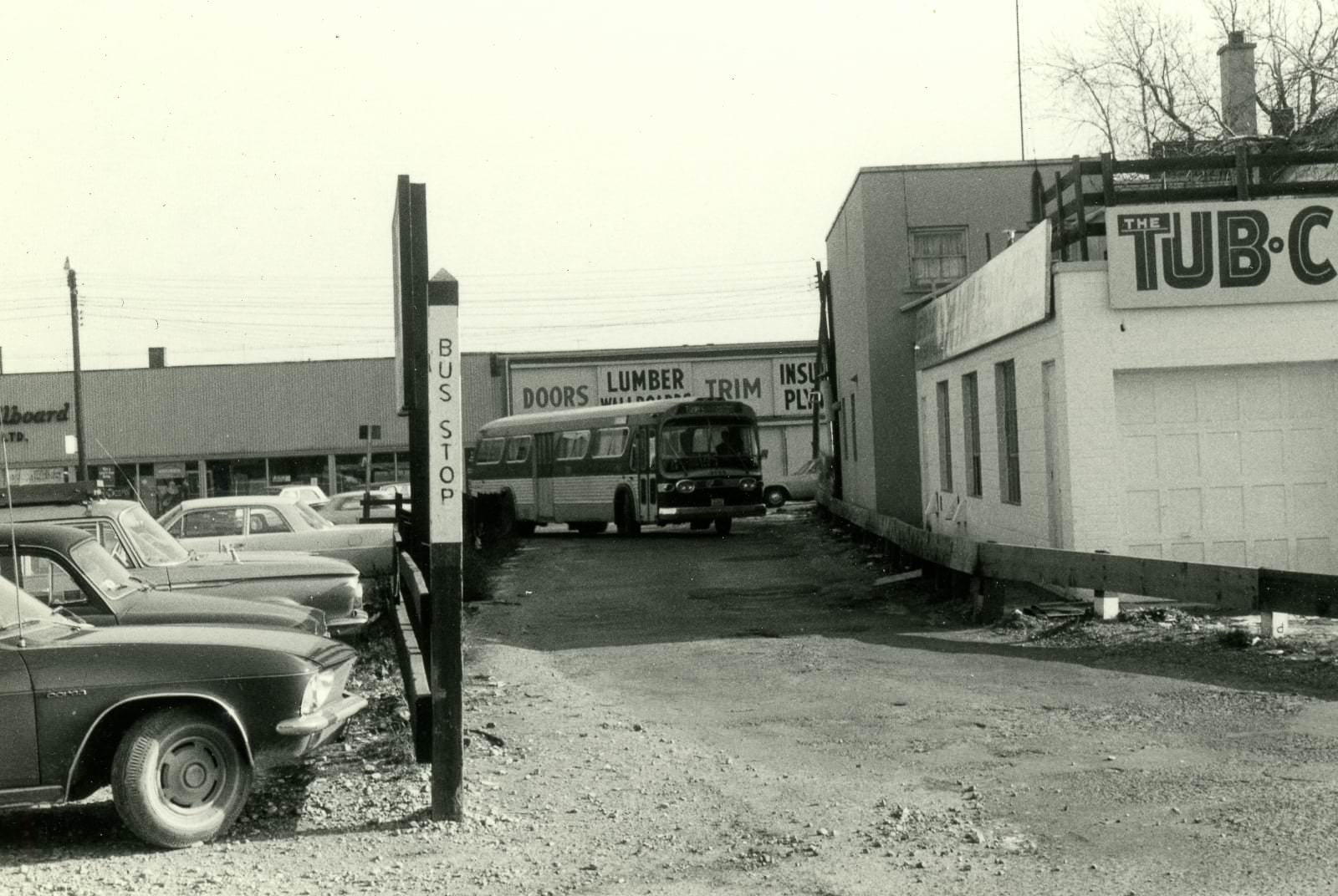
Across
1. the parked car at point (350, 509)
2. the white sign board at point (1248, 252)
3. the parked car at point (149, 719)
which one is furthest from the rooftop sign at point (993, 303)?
the parked car at point (350, 509)

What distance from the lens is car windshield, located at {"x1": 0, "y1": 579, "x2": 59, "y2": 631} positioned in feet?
22.9

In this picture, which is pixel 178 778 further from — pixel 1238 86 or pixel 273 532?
pixel 1238 86

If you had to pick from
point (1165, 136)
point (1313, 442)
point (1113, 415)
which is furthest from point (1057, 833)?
point (1165, 136)

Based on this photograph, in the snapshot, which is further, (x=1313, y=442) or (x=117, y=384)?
(x=117, y=384)

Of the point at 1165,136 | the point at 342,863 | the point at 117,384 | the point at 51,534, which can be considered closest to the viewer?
the point at 342,863

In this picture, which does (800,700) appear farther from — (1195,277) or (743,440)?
(743,440)

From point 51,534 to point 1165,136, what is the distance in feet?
110

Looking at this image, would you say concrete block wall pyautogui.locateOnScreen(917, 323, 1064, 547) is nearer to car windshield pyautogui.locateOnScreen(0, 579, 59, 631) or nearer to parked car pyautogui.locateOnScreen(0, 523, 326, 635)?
parked car pyautogui.locateOnScreen(0, 523, 326, 635)

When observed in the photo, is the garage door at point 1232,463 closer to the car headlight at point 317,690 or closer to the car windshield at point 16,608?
the car headlight at point 317,690

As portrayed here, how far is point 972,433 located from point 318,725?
14.5 m

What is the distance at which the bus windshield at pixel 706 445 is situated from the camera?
29.8m

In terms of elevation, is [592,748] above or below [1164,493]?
below

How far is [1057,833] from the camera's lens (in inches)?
261

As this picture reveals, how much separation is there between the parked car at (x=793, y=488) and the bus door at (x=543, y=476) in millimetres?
11466
